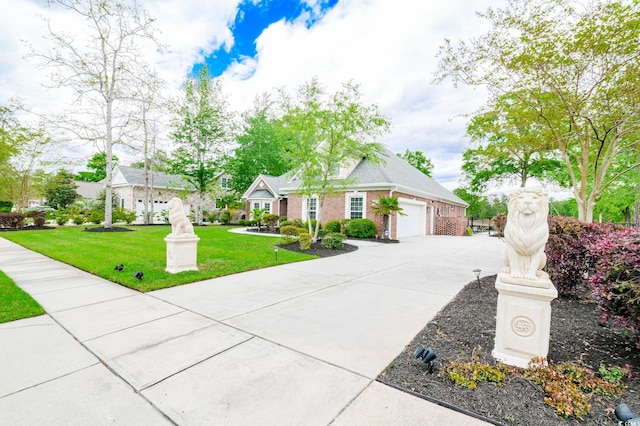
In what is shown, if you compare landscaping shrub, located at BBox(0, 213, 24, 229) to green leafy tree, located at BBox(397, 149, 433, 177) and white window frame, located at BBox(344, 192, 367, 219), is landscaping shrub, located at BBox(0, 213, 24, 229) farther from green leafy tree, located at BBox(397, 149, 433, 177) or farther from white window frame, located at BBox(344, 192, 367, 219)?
green leafy tree, located at BBox(397, 149, 433, 177)

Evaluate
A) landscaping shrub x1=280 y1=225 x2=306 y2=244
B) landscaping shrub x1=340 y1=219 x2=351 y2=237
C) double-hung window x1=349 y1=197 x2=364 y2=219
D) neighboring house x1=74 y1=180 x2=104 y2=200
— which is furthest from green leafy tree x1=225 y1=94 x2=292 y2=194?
neighboring house x1=74 y1=180 x2=104 y2=200

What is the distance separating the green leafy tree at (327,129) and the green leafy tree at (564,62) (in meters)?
4.22

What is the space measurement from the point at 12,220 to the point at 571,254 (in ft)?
85.0

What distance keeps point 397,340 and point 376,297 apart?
1.72 metres

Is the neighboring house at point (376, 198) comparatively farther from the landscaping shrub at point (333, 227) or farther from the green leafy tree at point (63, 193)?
the green leafy tree at point (63, 193)

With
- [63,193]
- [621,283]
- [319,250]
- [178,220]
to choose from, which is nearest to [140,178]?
[63,193]

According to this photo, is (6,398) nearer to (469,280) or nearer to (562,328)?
(562,328)

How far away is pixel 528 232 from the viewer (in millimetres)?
2746

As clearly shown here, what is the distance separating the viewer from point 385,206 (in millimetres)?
14031

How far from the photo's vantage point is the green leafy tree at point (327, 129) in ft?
36.6

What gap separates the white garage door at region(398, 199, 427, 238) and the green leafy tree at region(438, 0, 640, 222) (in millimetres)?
8755

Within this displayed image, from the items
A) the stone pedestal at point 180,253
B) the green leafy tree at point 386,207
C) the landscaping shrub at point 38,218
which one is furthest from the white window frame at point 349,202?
the landscaping shrub at point 38,218

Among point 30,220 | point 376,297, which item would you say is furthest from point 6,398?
point 30,220

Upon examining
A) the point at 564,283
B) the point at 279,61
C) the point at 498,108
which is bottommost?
the point at 564,283
